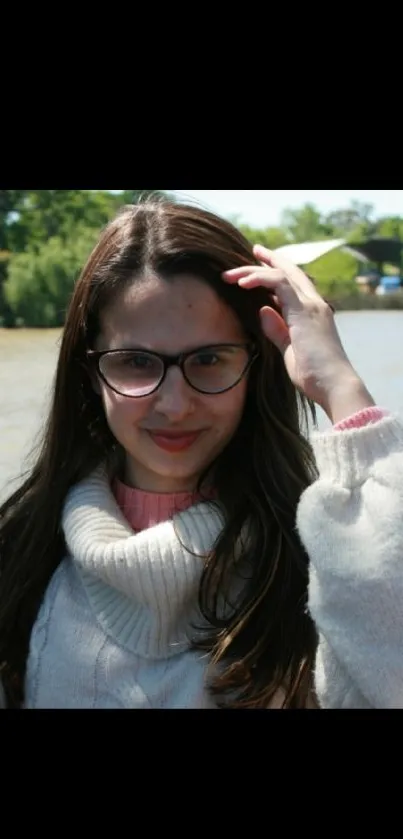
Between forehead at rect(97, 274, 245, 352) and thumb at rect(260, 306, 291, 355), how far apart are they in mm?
38

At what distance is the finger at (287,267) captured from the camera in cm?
115

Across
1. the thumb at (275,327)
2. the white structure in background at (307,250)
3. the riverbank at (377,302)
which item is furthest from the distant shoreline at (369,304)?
the thumb at (275,327)

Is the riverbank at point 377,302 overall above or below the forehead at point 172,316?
below

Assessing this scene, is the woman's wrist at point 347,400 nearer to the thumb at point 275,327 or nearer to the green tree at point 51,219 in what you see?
the thumb at point 275,327

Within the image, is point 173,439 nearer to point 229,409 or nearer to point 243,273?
point 229,409

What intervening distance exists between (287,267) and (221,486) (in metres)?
0.33

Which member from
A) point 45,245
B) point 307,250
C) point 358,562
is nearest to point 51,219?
point 45,245

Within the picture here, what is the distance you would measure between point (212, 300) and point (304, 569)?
0.39m

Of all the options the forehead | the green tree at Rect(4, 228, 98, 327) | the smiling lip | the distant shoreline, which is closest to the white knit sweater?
the smiling lip

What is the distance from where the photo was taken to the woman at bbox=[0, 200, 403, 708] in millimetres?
1064

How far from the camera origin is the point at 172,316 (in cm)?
111

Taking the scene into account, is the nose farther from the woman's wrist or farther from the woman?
the woman's wrist

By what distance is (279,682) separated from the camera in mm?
1090

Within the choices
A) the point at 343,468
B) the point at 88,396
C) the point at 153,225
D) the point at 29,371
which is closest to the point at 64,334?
the point at 88,396
